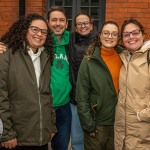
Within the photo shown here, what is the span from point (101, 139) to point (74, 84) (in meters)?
0.81

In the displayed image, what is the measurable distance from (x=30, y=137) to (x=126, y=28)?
172 cm

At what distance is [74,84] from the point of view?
3.97m

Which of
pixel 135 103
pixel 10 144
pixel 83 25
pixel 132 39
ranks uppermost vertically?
pixel 83 25

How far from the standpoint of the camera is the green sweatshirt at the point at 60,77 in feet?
12.5

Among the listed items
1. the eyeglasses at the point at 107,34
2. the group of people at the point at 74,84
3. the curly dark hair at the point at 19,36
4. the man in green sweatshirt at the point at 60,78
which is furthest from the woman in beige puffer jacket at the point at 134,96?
the curly dark hair at the point at 19,36

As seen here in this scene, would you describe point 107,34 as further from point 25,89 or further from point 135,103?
point 25,89

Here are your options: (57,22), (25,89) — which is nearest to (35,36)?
(25,89)

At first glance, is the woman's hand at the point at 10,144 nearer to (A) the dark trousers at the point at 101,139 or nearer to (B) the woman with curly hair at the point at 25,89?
(B) the woman with curly hair at the point at 25,89

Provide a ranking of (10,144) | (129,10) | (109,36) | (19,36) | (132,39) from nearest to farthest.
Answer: (10,144) < (19,36) < (132,39) < (109,36) < (129,10)

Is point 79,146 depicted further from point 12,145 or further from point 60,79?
point 12,145

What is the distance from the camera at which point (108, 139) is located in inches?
148

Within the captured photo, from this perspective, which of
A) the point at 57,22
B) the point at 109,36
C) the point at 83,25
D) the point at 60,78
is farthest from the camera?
the point at 83,25

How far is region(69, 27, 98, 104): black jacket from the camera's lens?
13.1ft

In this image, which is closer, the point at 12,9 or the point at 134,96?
the point at 134,96
